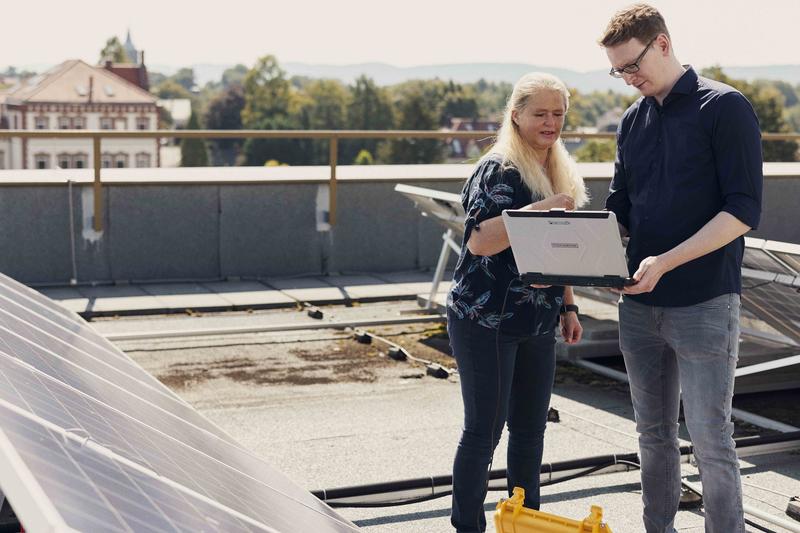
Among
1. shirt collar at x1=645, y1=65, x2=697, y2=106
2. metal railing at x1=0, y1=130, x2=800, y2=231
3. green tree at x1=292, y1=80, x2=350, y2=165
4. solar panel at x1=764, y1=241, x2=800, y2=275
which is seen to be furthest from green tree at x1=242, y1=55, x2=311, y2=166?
shirt collar at x1=645, y1=65, x2=697, y2=106

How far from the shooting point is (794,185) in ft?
45.5

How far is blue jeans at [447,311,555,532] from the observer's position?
13.5 ft

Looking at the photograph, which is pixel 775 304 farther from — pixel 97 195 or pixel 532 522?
pixel 97 195

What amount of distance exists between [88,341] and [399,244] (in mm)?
7565

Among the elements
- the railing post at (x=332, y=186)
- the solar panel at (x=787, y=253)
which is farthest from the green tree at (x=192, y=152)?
the solar panel at (x=787, y=253)

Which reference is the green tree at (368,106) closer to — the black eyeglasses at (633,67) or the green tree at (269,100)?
the green tree at (269,100)

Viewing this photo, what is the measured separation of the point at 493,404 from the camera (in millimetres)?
4152

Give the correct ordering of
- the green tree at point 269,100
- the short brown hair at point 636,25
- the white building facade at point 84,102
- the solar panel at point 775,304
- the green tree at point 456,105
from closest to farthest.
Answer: the short brown hair at point 636,25 < the solar panel at point 775,304 < the green tree at point 269,100 < the white building facade at point 84,102 < the green tree at point 456,105

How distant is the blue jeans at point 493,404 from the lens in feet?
13.5

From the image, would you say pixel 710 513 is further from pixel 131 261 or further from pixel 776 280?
pixel 131 261

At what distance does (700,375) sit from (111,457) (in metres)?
2.08

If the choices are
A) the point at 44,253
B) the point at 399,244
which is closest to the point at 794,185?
the point at 399,244

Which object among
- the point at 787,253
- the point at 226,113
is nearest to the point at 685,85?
the point at 787,253

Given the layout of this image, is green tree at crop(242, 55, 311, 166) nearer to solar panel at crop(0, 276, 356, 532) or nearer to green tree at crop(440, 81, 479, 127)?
green tree at crop(440, 81, 479, 127)
